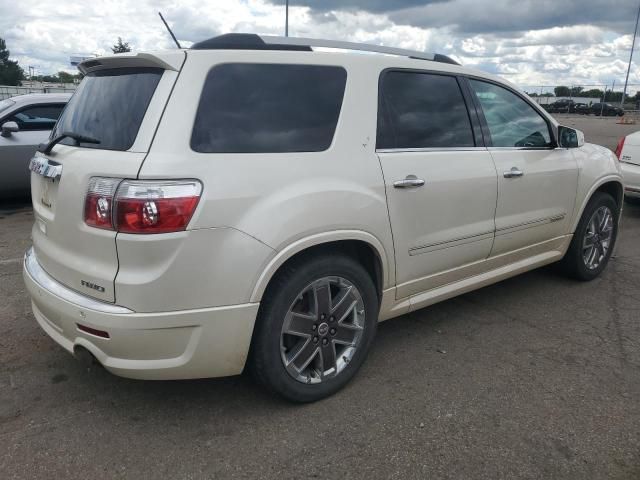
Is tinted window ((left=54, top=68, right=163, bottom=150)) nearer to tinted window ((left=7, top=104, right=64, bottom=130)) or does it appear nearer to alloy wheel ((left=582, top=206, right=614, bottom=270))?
alloy wheel ((left=582, top=206, right=614, bottom=270))

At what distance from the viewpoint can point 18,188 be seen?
789 centimetres

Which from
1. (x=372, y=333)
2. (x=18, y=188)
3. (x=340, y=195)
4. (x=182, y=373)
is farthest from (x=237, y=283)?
(x=18, y=188)

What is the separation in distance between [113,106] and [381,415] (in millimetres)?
2062

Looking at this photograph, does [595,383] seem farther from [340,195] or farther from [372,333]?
[340,195]

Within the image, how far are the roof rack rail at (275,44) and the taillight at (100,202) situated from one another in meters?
0.80

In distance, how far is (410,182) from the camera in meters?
3.20

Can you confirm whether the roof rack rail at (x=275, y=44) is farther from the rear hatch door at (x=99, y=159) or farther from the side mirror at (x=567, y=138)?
the side mirror at (x=567, y=138)

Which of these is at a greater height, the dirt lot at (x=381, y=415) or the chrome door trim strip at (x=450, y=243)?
the chrome door trim strip at (x=450, y=243)

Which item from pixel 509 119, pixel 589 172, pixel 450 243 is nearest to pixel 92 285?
pixel 450 243

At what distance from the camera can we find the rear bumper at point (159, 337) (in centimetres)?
245

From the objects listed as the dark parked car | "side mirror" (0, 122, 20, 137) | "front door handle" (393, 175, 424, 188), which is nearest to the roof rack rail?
"front door handle" (393, 175, 424, 188)

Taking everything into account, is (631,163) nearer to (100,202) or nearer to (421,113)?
(421,113)

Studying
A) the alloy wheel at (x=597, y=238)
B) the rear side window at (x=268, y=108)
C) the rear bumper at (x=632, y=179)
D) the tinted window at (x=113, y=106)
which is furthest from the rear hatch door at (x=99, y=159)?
the rear bumper at (x=632, y=179)

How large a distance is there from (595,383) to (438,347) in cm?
94
